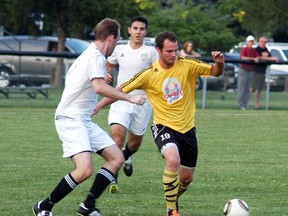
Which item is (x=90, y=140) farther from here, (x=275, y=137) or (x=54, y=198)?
(x=275, y=137)

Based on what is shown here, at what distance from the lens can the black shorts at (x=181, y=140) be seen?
949 centimetres

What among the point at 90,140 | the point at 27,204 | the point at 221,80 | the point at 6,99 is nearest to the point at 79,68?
the point at 90,140

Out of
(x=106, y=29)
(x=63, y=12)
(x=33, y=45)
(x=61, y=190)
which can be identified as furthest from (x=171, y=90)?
(x=33, y=45)

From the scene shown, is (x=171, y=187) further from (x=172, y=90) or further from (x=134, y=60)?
(x=134, y=60)

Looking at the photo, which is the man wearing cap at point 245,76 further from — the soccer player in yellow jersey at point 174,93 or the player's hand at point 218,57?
the player's hand at point 218,57

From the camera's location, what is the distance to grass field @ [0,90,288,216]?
9.96 metres

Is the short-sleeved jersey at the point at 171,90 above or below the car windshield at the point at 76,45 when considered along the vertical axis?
above

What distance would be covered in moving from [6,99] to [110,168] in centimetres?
1531

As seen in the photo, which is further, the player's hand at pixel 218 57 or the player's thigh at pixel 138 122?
the player's thigh at pixel 138 122

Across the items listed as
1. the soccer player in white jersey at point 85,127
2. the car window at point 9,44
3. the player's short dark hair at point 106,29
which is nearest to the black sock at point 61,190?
the soccer player in white jersey at point 85,127

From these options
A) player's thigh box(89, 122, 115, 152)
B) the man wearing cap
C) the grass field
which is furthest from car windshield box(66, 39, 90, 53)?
player's thigh box(89, 122, 115, 152)

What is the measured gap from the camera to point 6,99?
78.7 ft

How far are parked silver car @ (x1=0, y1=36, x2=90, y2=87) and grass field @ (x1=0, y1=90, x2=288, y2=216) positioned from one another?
3526mm

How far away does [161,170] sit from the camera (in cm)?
1280
